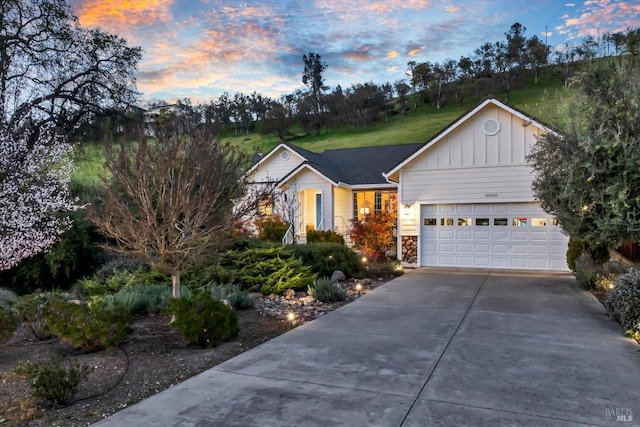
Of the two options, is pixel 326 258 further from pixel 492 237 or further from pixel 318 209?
pixel 318 209

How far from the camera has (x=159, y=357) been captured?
17.3 ft

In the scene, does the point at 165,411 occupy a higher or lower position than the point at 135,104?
lower

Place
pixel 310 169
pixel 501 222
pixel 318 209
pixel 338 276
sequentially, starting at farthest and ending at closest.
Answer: pixel 318 209 < pixel 310 169 < pixel 501 222 < pixel 338 276

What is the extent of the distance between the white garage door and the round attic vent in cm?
251

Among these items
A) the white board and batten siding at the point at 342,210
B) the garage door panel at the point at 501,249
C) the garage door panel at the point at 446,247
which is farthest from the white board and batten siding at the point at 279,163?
the garage door panel at the point at 501,249

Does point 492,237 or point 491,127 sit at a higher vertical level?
point 491,127

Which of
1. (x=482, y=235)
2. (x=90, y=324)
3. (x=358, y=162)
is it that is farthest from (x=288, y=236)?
(x=90, y=324)

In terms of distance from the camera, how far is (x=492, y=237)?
46.6 feet

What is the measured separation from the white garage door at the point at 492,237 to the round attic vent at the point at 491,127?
2.51m

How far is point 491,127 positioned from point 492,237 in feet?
12.4

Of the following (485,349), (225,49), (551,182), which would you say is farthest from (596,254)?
(225,49)

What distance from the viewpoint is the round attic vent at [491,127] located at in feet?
45.5

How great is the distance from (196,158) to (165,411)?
4153 mm

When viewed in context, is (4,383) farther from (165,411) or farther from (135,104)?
(135,104)
